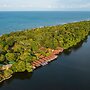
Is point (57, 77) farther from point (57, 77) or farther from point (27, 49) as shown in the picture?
point (27, 49)

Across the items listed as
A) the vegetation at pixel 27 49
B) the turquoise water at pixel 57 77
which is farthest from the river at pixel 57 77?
the vegetation at pixel 27 49

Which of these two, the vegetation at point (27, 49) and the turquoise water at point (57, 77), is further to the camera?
the vegetation at point (27, 49)

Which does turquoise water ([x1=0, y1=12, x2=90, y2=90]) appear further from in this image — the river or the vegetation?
the vegetation

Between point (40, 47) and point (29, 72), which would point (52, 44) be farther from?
point (29, 72)

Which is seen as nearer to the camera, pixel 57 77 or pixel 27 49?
pixel 57 77

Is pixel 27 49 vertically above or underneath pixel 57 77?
above

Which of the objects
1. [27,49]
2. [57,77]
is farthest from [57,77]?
[27,49]

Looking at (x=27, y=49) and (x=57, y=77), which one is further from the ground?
(x=27, y=49)

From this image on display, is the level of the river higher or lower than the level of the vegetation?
lower

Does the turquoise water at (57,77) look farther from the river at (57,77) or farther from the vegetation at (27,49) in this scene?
the vegetation at (27,49)

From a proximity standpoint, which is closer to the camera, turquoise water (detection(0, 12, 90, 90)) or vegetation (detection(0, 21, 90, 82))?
turquoise water (detection(0, 12, 90, 90))

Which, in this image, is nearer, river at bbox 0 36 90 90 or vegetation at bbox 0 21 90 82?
river at bbox 0 36 90 90

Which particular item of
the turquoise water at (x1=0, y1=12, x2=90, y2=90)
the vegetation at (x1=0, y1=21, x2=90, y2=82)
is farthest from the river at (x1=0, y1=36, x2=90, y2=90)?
the vegetation at (x1=0, y1=21, x2=90, y2=82)

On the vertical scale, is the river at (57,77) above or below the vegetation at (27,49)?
below
